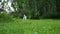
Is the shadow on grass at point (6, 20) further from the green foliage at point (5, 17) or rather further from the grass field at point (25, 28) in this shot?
the grass field at point (25, 28)

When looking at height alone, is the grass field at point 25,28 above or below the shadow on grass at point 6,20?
above

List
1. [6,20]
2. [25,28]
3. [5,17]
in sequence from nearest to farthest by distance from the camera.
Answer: [25,28] → [6,20] → [5,17]

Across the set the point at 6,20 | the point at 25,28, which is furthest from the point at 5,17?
the point at 25,28

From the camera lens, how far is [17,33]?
10.1 m

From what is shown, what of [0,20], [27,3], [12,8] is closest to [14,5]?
[12,8]

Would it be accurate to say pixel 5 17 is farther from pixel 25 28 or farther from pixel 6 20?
pixel 25 28

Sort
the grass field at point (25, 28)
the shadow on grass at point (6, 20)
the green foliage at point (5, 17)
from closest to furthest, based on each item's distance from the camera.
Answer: the grass field at point (25, 28)
the shadow on grass at point (6, 20)
the green foliage at point (5, 17)

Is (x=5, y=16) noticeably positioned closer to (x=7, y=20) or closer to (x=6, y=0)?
(x=7, y=20)

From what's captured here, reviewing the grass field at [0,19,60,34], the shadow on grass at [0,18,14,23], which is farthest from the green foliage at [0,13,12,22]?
the grass field at [0,19,60,34]

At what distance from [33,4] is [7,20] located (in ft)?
23.6

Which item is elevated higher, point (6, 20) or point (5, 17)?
point (5, 17)

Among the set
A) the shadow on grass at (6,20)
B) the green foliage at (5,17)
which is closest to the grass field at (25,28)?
the shadow on grass at (6,20)

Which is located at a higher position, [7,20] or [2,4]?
[2,4]

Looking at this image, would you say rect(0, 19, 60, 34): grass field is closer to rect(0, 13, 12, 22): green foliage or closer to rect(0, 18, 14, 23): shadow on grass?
rect(0, 18, 14, 23): shadow on grass
